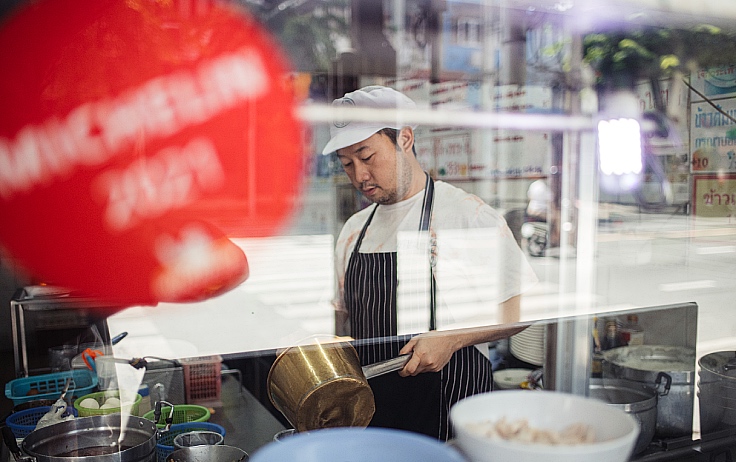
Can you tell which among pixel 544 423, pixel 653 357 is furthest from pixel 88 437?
pixel 653 357

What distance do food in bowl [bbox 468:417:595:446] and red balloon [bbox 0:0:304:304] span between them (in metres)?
2.16

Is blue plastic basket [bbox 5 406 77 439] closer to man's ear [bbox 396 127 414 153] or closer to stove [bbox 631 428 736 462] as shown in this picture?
man's ear [bbox 396 127 414 153]

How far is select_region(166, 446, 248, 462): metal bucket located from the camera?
3.64 ft

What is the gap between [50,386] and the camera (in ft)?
6.72

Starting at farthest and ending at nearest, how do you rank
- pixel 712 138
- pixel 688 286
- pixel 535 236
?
1. pixel 535 236
2. pixel 688 286
3. pixel 712 138

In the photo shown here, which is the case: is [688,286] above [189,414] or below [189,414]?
above

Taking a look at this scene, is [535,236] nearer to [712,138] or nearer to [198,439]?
[712,138]

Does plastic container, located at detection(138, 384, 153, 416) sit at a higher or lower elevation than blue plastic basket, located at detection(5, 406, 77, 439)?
higher

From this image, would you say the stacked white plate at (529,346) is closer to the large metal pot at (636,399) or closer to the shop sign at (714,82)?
the large metal pot at (636,399)

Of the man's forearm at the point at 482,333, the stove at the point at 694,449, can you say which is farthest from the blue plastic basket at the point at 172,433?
the stove at the point at 694,449

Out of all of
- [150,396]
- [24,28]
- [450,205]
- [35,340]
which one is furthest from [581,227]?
[35,340]

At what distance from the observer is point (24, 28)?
98.0 inches

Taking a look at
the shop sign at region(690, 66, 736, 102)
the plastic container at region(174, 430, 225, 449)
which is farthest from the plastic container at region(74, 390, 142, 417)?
the shop sign at region(690, 66, 736, 102)

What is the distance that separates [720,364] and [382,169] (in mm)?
1090
